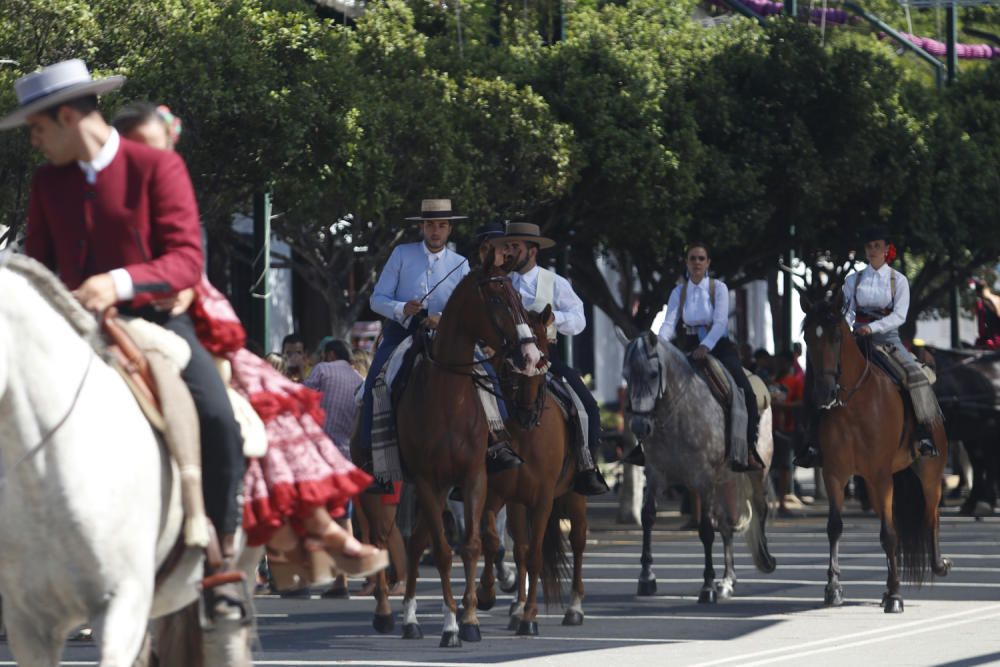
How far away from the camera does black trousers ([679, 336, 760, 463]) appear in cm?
1738

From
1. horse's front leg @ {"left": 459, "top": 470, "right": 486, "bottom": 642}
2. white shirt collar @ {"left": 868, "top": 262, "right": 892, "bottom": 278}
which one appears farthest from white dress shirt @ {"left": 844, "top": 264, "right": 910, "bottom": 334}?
horse's front leg @ {"left": 459, "top": 470, "right": 486, "bottom": 642}

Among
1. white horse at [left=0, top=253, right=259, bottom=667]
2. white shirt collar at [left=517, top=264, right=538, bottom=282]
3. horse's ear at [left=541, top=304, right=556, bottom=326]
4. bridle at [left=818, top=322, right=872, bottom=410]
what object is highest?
white shirt collar at [left=517, top=264, right=538, bottom=282]

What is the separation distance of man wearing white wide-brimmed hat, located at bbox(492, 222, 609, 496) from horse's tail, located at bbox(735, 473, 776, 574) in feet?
7.50

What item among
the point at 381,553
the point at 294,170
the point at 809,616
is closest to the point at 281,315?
the point at 294,170

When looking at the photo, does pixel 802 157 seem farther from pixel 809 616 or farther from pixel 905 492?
pixel 809 616

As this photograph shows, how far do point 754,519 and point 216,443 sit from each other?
10.3 metres

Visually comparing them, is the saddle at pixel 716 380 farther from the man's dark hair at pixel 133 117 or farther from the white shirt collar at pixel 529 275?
the man's dark hair at pixel 133 117

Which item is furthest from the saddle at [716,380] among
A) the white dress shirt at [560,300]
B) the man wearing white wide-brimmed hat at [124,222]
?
the man wearing white wide-brimmed hat at [124,222]

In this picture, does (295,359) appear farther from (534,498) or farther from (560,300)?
(534,498)

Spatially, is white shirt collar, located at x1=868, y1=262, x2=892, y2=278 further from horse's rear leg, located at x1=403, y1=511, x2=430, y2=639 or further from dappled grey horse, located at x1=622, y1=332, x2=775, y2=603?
horse's rear leg, located at x1=403, y1=511, x2=430, y2=639

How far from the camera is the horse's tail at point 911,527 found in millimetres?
16141

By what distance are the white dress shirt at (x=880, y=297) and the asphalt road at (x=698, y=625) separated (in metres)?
2.19

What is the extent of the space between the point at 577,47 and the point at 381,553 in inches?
729

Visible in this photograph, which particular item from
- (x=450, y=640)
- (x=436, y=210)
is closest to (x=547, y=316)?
(x=436, y=210)
